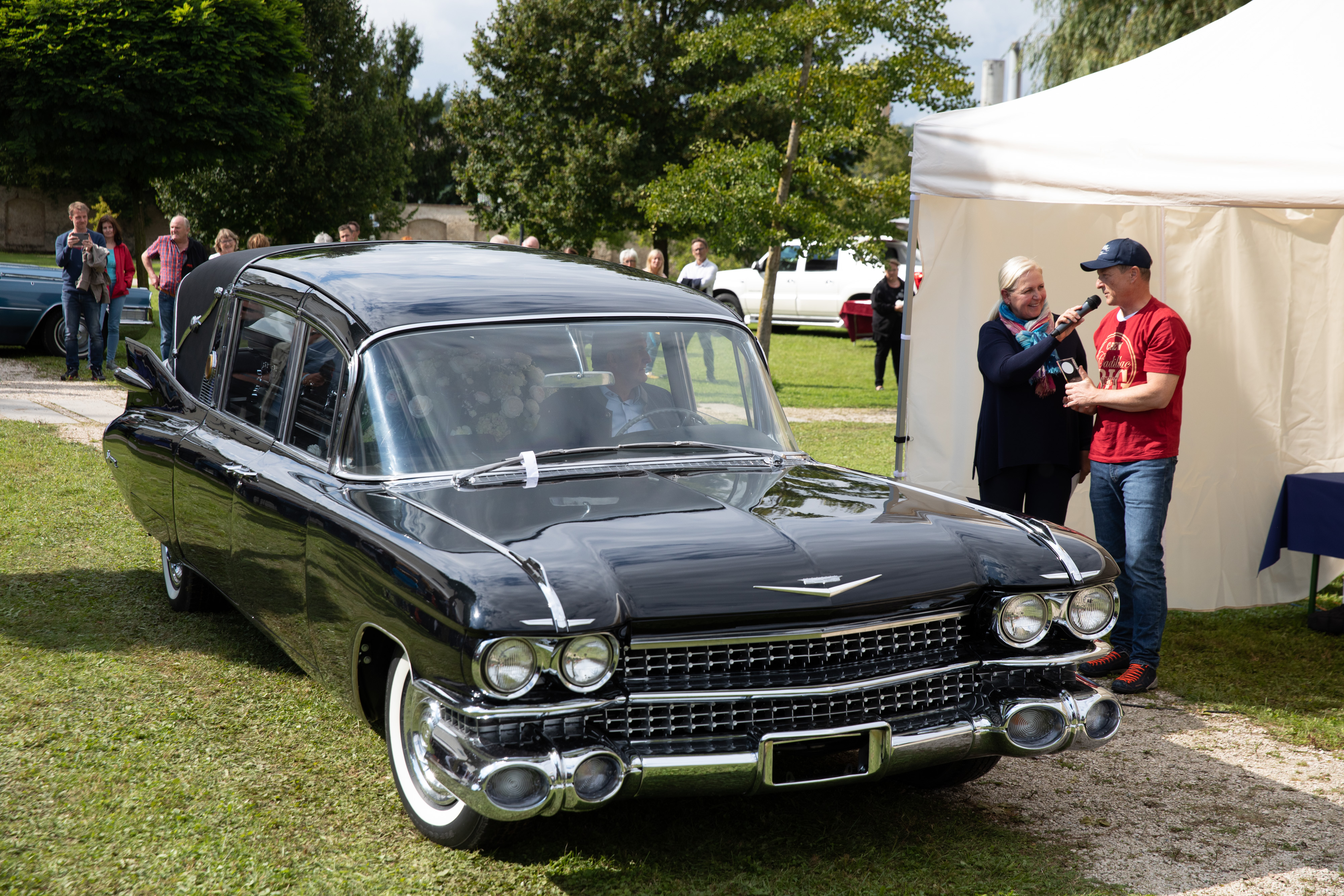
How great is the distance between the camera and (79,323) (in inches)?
559

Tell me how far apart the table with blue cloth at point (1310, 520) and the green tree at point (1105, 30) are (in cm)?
1325

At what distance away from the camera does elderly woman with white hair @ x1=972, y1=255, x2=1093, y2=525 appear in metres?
5.36

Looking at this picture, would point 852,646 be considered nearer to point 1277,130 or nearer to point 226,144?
point 1277,130

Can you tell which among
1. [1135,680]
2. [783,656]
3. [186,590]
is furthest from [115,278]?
[783,656]

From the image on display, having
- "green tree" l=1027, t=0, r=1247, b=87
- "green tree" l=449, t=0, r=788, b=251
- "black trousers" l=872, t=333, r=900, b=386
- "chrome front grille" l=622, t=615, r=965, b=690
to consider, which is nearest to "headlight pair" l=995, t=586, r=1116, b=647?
"chrome front grille" l=622, t=615, r=965, b=690

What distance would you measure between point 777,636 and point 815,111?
44.0 feet

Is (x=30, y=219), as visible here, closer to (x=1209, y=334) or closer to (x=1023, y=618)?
(x=1209, y=334)

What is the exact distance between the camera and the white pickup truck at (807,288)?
26.0 m

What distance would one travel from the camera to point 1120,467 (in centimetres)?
530

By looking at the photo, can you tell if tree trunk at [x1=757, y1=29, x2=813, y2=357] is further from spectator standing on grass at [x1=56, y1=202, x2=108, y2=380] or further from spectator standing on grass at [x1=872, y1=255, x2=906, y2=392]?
spectator standing on grass at [x1=56, y1=202, x2=108, y2=380]

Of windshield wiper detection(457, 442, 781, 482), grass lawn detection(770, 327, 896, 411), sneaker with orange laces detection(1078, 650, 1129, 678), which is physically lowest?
grass lawn detection(770, 327, 896, 411)

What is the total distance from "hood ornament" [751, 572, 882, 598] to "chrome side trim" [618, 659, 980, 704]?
0.87ft

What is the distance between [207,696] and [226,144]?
22.4 metres

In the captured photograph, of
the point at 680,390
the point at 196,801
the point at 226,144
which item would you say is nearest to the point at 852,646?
the point at 680,390
